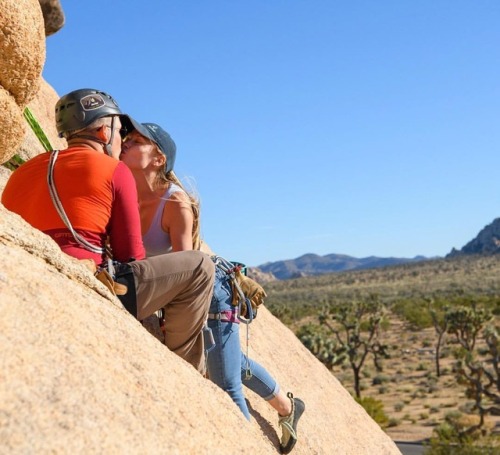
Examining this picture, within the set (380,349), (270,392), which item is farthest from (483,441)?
(270,392)

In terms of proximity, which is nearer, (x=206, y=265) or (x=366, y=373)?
(x=206, y=265)

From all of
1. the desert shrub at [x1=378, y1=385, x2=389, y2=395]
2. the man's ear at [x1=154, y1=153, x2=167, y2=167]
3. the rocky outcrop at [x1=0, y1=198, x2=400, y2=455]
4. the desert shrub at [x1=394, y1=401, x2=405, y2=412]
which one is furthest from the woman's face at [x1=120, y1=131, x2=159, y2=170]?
the desert shrub at [x1=378, y1=385, x2=389, y2=395]

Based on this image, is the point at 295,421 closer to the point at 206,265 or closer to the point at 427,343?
the point at 206,265

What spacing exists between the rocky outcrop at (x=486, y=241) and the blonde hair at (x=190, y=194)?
17058 centimetres

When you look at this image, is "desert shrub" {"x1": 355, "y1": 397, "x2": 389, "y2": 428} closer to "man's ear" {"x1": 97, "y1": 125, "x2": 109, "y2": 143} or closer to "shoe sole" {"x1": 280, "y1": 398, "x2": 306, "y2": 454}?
"shoe sole" {"x1": 280, "y1": 398, "x2": 306, "y2": 454}

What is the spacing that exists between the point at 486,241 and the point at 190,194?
184965 mm

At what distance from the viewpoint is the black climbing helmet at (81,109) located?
3787 mm

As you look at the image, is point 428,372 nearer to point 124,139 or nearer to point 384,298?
point 384,298

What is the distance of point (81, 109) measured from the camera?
3.79m

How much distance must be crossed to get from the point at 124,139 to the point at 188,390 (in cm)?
192

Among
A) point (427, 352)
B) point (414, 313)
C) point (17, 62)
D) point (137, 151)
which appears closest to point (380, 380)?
point (427, 352)

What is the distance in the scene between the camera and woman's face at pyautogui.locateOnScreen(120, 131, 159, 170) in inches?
165

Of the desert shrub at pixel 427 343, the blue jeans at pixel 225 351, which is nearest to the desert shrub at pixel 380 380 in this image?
the desert shrub at pixel 427 343

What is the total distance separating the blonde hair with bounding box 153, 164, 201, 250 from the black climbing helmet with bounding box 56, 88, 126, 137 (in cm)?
56
